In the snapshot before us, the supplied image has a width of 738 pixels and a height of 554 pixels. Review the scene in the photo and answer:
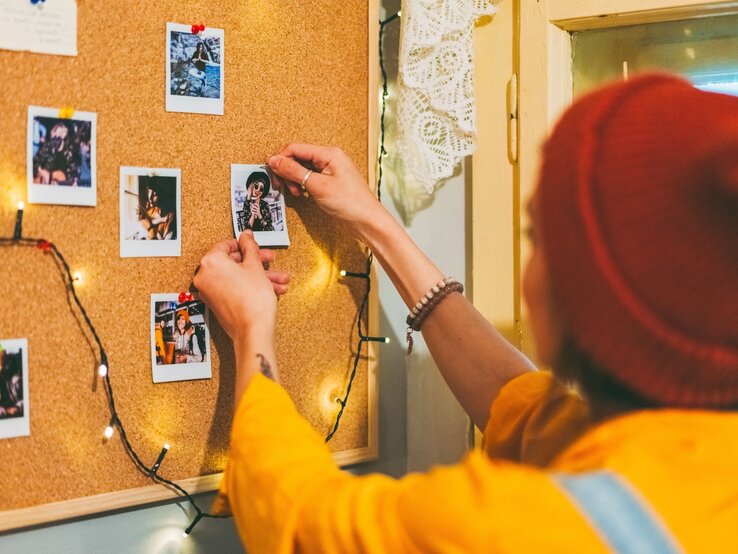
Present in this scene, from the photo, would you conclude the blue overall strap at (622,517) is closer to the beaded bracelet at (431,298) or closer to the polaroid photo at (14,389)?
the beaded bracelet at (431,298)

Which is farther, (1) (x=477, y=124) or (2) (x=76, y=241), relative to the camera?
(1) (x=477, y=124)

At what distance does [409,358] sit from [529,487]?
764mm

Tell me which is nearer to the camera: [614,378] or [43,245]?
[614,378]

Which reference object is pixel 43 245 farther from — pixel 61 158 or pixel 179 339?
pixel 179 339

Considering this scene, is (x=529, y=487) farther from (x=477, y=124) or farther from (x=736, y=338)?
(x=477, y=124)

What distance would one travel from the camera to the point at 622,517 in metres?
0.54

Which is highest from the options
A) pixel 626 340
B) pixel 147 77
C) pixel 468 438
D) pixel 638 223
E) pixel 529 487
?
pixel 147 77

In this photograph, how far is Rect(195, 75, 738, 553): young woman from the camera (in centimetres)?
55

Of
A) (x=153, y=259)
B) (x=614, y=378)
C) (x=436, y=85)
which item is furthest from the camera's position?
(x=436, y=85)

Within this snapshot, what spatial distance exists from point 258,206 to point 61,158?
288 mm

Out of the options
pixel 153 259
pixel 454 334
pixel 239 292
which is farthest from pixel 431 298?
pixel 153 259

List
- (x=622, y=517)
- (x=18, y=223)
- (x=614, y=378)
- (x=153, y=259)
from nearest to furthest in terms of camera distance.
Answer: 1. (x=622, y=517)
2. (x=614, y=378)
3. (x=18, y=223)
4. (x=153, y=259)

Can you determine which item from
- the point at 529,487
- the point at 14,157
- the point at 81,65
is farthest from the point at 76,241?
the point at 529,487

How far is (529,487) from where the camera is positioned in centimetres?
56
